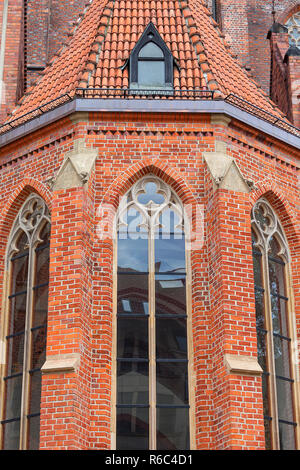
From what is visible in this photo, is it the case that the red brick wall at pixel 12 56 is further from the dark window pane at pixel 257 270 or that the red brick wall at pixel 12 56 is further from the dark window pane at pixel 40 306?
the dark window pane at pixel 257 270

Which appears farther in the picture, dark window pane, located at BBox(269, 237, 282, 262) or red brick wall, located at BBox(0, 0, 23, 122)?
red brick wall, located at BBox(0, 0, 23, 122)

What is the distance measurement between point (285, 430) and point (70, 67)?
25.1 ft

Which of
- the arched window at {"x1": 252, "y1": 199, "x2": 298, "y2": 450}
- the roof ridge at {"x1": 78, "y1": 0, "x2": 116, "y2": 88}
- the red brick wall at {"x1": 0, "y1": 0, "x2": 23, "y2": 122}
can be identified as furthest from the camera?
the red brick wall at {"x1": 0, "y1": 0, "x2": 23, "y2": 122}

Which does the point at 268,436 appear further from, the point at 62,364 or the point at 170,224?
the point at 170,224

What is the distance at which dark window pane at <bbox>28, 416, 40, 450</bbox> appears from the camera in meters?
12.9

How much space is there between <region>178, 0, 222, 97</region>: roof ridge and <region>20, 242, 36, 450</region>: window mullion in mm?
4217

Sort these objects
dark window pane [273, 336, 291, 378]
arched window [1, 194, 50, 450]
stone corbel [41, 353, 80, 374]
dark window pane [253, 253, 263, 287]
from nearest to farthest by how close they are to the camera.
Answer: stone corbel [41, 353, 80, 374] < arched window [1, 194, 50, 450] < dark window pane [273, 336, 291, 378] < dark window pane [253, 253, 263, 287]

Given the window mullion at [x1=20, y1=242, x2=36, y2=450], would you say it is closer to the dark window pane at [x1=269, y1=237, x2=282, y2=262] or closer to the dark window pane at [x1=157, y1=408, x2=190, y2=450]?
the dark window pane at [x1=157, y1=408, x2=190, y2=450]

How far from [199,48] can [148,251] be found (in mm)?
4250

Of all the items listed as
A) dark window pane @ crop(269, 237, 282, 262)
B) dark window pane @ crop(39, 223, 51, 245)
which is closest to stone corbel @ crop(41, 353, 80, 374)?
dark window pane @ crop(39, 223, 51, 245)

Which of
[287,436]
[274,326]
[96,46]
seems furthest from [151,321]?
[96,46]

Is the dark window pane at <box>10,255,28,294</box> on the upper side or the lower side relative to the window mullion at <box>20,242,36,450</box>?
upper

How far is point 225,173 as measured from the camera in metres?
13.8
